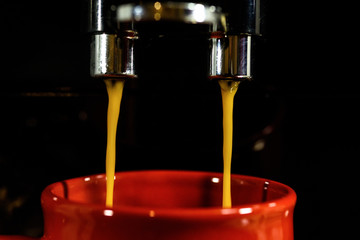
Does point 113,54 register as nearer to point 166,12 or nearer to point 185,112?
point 166,12

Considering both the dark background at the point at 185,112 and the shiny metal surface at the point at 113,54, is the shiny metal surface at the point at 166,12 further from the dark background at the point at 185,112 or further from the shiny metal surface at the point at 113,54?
the dark background at the point at 185,112

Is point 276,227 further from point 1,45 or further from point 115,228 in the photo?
point 1,45

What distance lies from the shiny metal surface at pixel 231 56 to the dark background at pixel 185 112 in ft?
0.38

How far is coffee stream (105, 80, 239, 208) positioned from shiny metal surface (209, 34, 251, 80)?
20 mm

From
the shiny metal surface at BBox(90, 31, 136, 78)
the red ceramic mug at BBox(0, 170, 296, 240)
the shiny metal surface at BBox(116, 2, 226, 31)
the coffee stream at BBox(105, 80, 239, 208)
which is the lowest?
the red ceramic mug at BBox(0, 170, 296, 240)

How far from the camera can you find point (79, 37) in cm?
41

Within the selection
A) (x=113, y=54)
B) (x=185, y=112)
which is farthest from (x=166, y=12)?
(x=185, y=112)

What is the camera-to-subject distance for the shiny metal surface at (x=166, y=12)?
25 cm

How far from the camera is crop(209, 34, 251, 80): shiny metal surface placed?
10.8 inches

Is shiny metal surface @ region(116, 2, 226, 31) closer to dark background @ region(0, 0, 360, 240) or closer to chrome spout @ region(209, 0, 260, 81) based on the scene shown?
chrome spout @ region(209, 0, 260, 81)

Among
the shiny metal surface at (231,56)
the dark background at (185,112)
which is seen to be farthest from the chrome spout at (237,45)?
the dark background at (185,112)

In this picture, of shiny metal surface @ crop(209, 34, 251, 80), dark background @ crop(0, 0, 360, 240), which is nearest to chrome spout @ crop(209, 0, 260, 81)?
shiny metal surface @ crop(209, 34, 251, 80)

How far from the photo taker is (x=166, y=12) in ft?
0.81

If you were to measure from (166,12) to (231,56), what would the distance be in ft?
0.17
